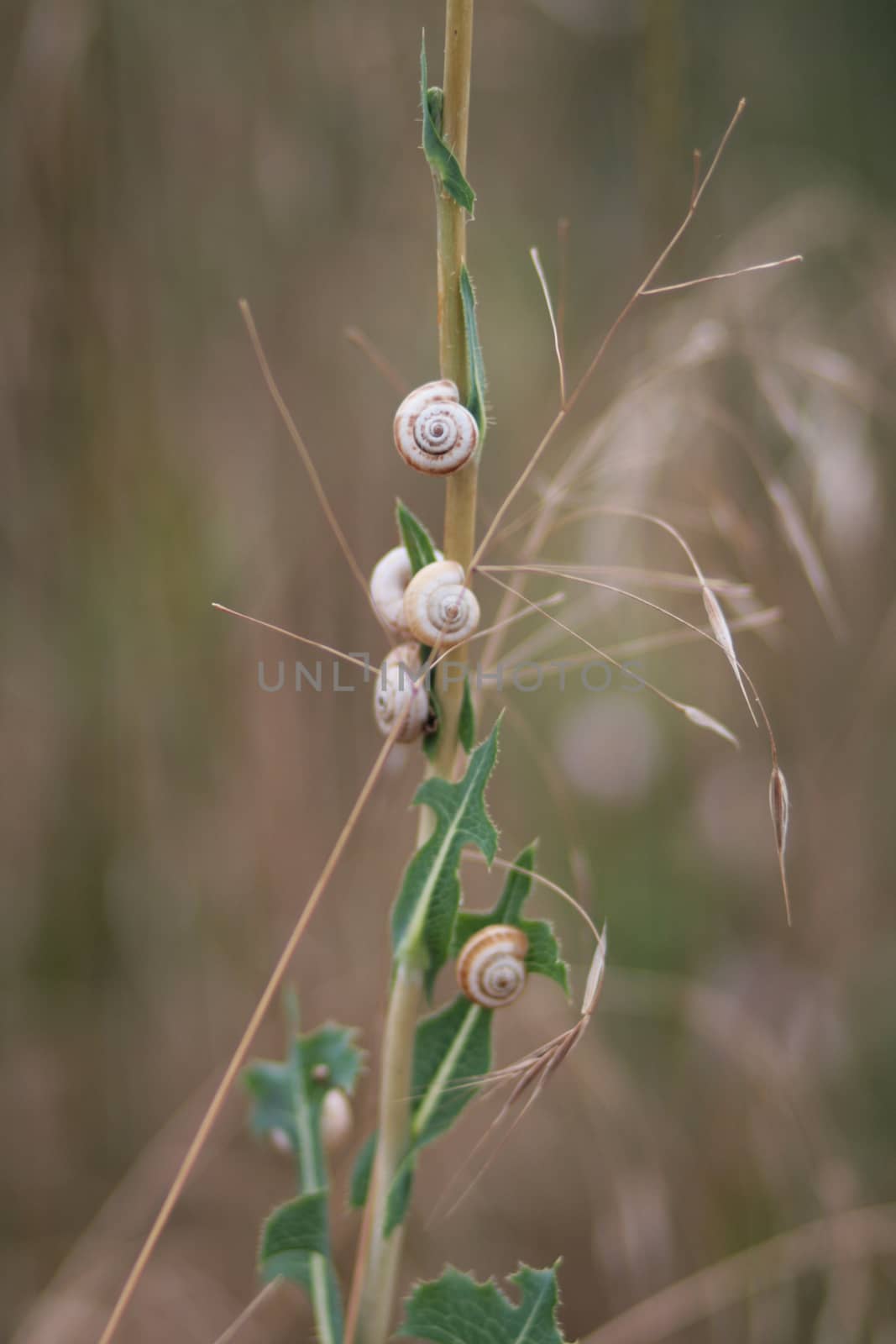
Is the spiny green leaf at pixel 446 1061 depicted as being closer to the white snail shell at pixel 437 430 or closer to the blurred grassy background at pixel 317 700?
the white snail shell at pixel 437 430

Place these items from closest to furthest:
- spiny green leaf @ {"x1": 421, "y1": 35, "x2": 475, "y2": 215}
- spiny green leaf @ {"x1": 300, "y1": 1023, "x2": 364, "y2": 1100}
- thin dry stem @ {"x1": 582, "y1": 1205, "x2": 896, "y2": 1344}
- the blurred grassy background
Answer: spiny green leaf @ {"x1": 421, "y1": 35, "x2": 475, "y2": 215}
spiny green leaf @ {"x1": 300, "y1": 1023, "x2": 364, "y2": 1100}
thin dry stem @ {"x1": 582, "y1": 1205, "x2": 896, "y2": 1344}
the blurred grassy background

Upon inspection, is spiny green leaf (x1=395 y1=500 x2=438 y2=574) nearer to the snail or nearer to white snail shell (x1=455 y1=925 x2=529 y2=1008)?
the snail

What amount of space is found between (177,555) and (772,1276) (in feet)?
5.25

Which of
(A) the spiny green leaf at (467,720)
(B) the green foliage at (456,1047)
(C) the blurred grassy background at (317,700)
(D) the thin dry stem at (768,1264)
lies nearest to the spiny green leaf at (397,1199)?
(B) the green foliage at (456,1047)

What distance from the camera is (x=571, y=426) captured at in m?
2.15

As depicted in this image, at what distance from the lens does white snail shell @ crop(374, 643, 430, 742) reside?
63 centimetres

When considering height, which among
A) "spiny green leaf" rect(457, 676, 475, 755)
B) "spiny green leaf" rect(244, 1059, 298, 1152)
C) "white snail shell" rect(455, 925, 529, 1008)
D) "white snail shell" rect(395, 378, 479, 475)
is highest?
"white snail shell" rect(395, 378, 479, 475)

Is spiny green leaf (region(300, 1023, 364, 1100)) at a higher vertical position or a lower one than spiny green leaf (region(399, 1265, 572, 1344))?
higher

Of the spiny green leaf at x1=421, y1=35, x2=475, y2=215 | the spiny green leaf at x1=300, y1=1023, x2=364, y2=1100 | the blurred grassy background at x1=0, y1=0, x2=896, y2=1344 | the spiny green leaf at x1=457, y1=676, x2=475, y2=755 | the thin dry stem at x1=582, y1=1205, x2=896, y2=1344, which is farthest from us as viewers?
the blurred grassy background at x1=0, y1=0, x2=896, y2=1344

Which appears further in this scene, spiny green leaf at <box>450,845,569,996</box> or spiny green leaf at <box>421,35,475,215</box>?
spiny green leaf at <box>450,845,569,996</box>

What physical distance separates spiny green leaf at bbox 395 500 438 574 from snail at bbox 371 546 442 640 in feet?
0.05

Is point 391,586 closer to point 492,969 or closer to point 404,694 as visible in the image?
point 404,694

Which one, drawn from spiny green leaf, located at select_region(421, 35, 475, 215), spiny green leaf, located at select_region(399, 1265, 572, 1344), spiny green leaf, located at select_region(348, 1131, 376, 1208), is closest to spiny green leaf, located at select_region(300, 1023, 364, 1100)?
spiny green leaf, located at select_region(348, 1131, 376, 1208)

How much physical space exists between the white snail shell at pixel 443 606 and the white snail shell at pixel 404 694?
0.03m
